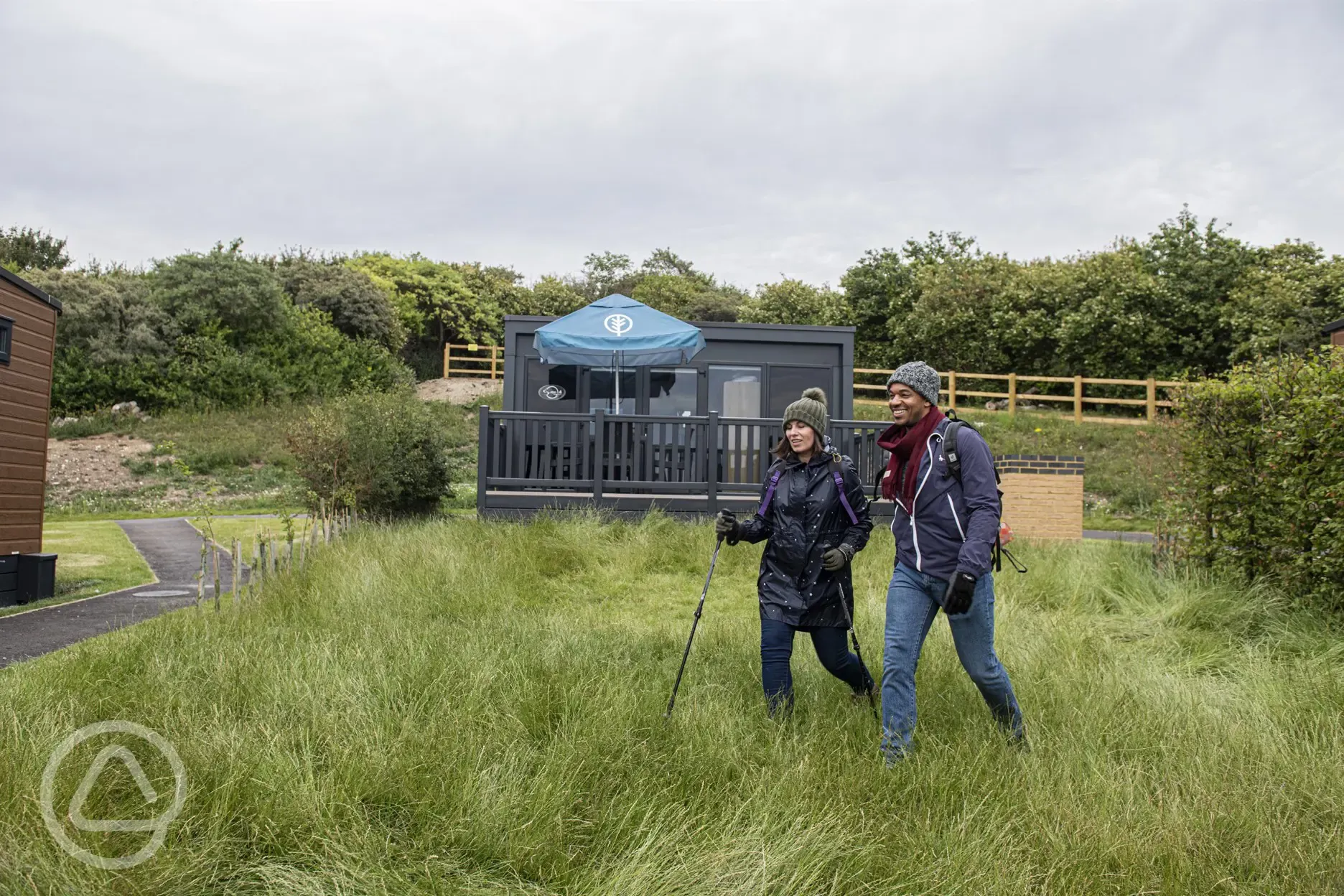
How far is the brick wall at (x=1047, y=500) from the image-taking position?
36.9ft

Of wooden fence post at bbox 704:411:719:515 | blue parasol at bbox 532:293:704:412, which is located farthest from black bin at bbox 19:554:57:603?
wooden fence post at bbox 704:411:719:515

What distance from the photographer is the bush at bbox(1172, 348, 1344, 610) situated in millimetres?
5582

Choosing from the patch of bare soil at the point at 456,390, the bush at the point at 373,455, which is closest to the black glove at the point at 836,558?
the bush at the point at 373,455

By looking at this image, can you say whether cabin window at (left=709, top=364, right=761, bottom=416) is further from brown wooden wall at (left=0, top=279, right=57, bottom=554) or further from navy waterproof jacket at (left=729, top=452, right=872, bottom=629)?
navy waterproof jacket at (left=729, top=452, right=872, bottom=629)

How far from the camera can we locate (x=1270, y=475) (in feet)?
20.1

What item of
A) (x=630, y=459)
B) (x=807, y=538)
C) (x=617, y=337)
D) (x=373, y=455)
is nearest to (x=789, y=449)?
(x=807, y=538)

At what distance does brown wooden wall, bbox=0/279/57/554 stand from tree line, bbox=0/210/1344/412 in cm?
1656

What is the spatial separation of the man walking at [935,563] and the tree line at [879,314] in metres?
22.2

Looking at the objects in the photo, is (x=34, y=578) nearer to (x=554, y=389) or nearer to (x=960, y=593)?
(x=554, y=389)

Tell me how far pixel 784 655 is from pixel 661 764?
35.7 inches

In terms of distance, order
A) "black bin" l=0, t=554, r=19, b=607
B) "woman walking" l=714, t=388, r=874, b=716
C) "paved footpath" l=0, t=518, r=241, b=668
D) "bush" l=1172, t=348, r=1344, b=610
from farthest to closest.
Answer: "black bin" l=0, t=554, r=19, b=607, "paved footpath" l=0, t=518, r=241, b=668, "bush" l=1172, t=348, r=1344, b=610, "woman walking" l=714, t=388, r=874, b=716

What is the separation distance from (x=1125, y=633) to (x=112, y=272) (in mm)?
32931

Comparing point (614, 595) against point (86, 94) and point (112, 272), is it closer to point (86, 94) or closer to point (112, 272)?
point (86, 94)

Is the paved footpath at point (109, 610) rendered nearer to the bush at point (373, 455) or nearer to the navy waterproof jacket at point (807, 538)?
the bush at point (373, 455)
